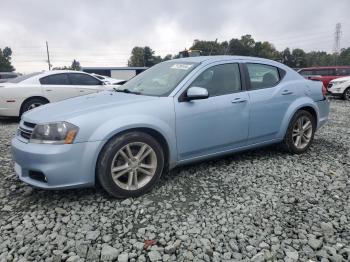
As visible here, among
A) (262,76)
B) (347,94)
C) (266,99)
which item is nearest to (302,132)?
(266,99)

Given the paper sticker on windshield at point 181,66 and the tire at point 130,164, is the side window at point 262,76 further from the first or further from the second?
the tire at point 130,164

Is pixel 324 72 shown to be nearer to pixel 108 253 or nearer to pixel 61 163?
pixel 61 163

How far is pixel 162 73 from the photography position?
4344mm

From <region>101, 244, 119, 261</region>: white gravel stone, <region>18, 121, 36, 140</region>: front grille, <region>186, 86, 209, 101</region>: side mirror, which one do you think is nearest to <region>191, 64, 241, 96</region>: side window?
<region>186, 86, 209, 101</region>: side mirror

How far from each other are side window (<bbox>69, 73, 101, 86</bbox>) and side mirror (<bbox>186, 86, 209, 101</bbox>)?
609 centimetres

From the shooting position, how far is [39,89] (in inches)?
328

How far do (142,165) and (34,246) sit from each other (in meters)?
1.31

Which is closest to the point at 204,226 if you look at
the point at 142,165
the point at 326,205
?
the point at 142,165

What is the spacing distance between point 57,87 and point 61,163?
6047mm

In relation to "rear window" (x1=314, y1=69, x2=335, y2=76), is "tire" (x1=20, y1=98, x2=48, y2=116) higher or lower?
lower

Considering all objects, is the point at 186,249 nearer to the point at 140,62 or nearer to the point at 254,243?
the point at 254,243

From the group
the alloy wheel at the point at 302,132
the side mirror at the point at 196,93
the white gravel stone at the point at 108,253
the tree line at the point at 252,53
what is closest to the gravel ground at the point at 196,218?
the white gravel stone at the point at 108,253

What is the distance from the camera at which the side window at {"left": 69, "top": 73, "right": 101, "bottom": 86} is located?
8977mm

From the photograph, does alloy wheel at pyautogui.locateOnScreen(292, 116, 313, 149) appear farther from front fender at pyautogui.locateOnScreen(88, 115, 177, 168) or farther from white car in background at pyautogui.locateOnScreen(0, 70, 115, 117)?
white car in background at pyautogui.locateOnScreen(0, 70, 115, 117)
